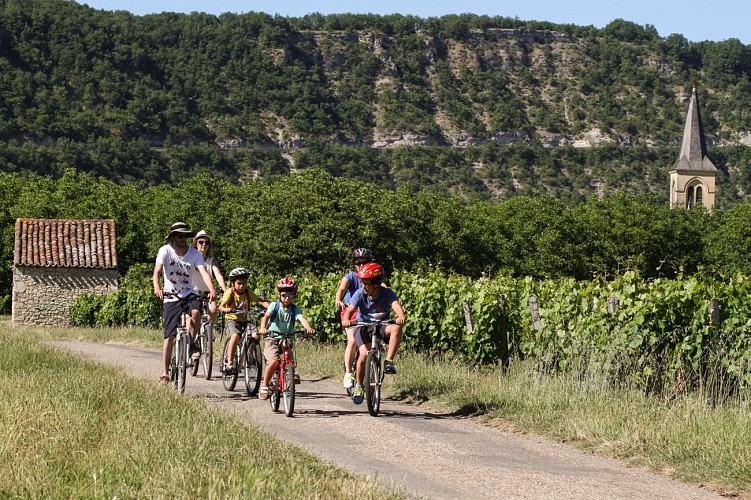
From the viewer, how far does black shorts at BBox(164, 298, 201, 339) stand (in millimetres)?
11172

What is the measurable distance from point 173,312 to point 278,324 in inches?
51.6

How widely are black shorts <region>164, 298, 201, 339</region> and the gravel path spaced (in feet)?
2.77

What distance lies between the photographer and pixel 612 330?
40.9ft

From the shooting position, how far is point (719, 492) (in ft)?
23.0

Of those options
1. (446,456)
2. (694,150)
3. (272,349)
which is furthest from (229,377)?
(694,150)

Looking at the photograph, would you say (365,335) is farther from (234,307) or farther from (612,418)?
(612,418)

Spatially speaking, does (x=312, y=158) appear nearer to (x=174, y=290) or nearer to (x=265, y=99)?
(x=265, y=99)

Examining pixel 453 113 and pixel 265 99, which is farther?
pixel 453 113

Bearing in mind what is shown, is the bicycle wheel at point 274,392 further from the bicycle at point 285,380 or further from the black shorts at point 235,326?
the black shorts at point 235,326

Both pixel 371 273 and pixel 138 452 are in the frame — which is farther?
pixel 371 273

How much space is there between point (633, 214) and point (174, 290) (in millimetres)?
68497

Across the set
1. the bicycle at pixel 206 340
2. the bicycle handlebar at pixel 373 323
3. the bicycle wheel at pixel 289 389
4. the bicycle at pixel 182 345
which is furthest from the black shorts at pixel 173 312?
the bicycle handlebar at pixel 373 323

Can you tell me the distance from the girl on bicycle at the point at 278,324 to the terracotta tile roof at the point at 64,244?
3350 centimetres

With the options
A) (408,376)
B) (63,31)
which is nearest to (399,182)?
(63,31)
